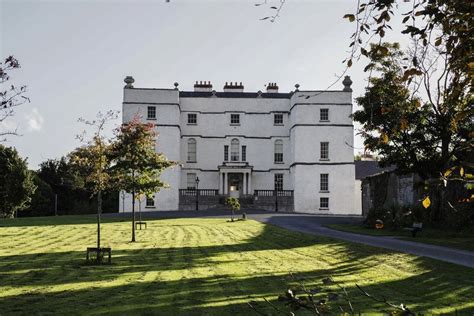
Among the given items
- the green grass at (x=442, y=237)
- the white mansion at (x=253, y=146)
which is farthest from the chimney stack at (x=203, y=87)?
the green grass at (x=442, y=237)

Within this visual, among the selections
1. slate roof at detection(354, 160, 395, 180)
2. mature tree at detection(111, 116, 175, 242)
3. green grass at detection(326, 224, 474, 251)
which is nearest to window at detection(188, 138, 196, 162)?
slate roof at detection(354, 160, 395, 180)

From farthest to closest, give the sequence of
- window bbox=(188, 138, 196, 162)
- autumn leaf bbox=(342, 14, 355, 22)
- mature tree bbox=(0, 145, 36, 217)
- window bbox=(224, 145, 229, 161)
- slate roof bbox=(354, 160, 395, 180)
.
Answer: slate roof bbox=(354, 160, 395, 180), window bbox=(224, 145, 229, 161), window bbox=(188, 138, 196, 162), mature tree bbox=(0, 145, 36, 217), autumn leaf bbox=(342, 14, 355, 22)

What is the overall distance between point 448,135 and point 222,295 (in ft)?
69.0

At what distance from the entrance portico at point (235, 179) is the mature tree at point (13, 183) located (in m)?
19.0

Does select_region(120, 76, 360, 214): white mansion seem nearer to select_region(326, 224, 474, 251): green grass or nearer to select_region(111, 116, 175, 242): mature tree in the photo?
select_region(326, 224, 474, 251): green grass

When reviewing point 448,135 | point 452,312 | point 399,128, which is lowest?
point 452,312

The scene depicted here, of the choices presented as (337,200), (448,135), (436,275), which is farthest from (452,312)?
(337,200)

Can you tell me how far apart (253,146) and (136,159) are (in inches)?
1418

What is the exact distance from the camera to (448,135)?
27.7 meters

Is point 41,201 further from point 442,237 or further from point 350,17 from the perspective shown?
point 350,17

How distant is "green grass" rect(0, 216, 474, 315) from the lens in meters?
9.64

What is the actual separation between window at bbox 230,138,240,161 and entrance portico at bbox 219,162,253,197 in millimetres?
1085

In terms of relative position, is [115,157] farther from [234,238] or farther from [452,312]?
[452,312]

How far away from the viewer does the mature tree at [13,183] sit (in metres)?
51.1
